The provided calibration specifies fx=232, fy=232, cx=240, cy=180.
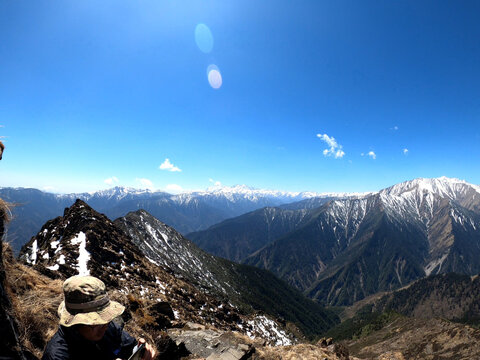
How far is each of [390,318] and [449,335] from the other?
9361 cm

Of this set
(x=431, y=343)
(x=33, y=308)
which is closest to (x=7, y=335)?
(x=33, y=308)

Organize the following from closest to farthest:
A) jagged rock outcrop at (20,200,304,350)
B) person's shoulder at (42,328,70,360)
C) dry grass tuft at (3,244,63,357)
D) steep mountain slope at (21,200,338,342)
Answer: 1. person's shoulder at (42,328,70,360)
2. dry grass tuft at (3,244,63,357)
3. jagged rock outcrop at (20,200,304,350)
4. steep mountain slope at (21,200,338,342)

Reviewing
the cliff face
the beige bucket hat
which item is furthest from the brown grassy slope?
the beige bucket hat

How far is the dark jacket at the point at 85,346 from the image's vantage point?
15.1 ft

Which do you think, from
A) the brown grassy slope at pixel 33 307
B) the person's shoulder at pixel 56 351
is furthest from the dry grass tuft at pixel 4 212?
the person's shoulder at pixel 56 351

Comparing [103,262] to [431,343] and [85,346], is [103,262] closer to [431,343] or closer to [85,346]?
[85,346]

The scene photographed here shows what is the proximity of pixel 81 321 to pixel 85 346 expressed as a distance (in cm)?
78

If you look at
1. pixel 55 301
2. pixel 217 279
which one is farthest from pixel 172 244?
pixel 55 301

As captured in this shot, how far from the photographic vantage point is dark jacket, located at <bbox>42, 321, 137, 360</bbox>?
4.60 m

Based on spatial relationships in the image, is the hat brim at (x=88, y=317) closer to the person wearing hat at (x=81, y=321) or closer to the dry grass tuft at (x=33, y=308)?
the person wearing hat at (x=81, y=321)

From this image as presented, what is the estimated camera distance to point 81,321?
4.67m

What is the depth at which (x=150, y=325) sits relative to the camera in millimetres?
18984

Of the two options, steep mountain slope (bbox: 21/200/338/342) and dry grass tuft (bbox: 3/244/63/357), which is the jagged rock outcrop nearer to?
steep mountain slope (bbox: 21/200/338/342)

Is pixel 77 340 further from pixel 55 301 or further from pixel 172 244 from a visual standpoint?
pixel 172 244
